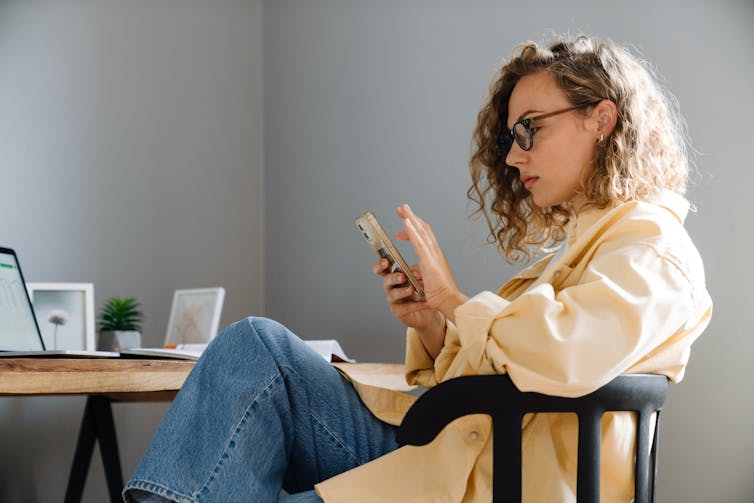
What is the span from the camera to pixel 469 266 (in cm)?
215

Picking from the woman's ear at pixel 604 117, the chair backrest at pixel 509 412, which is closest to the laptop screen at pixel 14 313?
the chair backrest at pixel 509 412

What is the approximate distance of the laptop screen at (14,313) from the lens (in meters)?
1.71

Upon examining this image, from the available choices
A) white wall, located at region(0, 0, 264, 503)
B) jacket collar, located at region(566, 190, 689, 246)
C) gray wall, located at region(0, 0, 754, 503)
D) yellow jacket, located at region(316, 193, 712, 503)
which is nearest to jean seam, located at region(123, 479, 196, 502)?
yellow jacket, located at region(316, 193, 712, 503)

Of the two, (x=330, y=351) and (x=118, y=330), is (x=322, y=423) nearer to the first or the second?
(x=330, y=351)

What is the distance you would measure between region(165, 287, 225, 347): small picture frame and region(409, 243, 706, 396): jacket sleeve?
3.92 ft

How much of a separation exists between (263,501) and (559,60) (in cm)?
81

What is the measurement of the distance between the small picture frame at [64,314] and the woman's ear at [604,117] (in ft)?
4.31

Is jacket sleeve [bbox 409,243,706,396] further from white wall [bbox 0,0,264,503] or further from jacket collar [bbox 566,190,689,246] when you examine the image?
white wall [bbox 0,0,264,503]

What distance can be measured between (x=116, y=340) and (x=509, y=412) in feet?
4.40

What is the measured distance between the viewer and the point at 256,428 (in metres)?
1.17

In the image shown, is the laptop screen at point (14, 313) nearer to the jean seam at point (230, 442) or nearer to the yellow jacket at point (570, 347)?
the jean seam at point (230, 442)

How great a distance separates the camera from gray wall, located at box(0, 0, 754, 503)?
173 centimetres

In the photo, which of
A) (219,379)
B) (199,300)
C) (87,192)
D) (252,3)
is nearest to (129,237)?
(87,192)

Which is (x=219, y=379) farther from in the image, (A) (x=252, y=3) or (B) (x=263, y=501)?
(A) (x=252, y=3)
